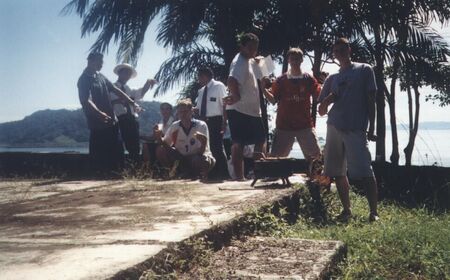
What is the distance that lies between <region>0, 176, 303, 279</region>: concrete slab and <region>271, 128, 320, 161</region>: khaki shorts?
2.19ft

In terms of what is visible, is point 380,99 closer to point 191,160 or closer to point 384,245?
point 191,160

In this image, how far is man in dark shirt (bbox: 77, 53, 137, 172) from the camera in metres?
5.39

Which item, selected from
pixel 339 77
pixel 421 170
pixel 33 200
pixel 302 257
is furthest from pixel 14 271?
pixel 421 170

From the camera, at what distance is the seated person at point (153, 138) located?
→ 6.39 meters

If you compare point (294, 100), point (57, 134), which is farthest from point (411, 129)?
point (57, 134)

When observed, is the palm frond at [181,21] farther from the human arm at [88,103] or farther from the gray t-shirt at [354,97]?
the gray t-shirt at [354,97]

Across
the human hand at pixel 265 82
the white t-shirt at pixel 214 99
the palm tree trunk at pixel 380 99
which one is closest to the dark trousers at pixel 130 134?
the white t-shirt at pixel 214 99

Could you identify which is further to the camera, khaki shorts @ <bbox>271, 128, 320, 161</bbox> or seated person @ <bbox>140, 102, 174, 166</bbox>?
seated person @ <bbox>140, 102, 174, 166</bbox>

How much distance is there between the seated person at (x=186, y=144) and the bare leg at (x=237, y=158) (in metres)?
0.72

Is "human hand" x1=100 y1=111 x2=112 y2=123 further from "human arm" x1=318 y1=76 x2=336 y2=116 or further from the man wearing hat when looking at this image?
"human arm" x1=318 y1=76 x2=336 y2=116

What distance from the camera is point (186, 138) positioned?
18.8ft

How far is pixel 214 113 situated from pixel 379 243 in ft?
11.1

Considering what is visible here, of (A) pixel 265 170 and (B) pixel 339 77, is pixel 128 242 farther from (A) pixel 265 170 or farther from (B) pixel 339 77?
(B) pixel 339 77

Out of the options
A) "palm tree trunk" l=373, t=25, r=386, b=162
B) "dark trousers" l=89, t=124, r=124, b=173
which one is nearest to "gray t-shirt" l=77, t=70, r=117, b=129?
"dark trousers" l=89, t=124, r=124, b=173
